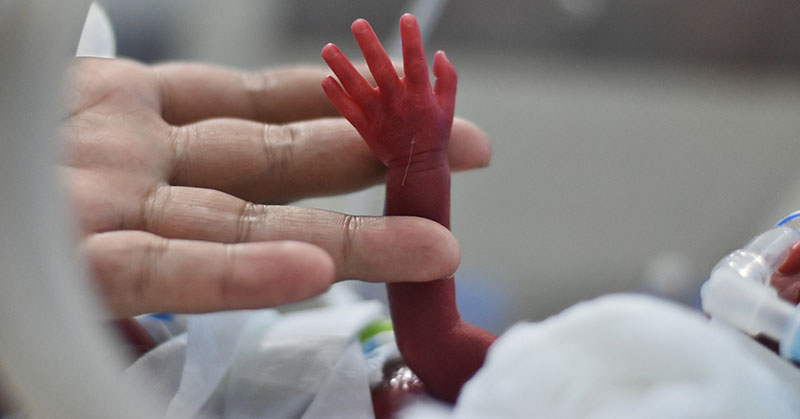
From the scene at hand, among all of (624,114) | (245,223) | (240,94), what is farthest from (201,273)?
(624,114)

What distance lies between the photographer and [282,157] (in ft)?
1.76

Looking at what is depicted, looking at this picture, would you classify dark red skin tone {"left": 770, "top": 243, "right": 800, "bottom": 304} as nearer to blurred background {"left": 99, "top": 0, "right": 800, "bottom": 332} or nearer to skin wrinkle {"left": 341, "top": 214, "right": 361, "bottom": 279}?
skin wrinkle {"left": 341, "top": 214, "right": 361, "bottom": 279}

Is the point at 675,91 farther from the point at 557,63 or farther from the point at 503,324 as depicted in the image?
the point at 503,324

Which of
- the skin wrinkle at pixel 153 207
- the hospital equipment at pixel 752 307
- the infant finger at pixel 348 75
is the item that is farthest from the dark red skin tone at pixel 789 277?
the skin wrinkle at pixel 153 207

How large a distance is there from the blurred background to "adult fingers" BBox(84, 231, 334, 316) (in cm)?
74

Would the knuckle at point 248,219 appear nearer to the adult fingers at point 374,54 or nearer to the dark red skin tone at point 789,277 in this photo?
the adult fingers at point 374,54

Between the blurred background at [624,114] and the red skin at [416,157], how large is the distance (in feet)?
2.01

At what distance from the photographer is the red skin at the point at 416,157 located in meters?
0.44

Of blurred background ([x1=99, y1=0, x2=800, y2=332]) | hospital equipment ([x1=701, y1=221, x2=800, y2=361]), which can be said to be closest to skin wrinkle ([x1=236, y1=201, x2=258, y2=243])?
hospital equipment ([x1=701, y1=221, x2=800, y2=361])

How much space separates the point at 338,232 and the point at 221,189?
0.12 meters

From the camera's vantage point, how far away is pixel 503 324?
814mm

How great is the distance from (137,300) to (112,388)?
0.14 meters

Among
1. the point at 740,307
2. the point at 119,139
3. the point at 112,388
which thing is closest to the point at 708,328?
the point at 740,307

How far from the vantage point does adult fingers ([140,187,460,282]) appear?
0.43 metres
